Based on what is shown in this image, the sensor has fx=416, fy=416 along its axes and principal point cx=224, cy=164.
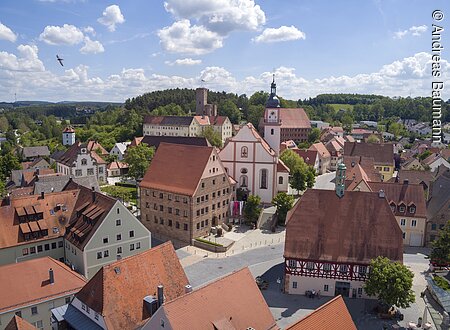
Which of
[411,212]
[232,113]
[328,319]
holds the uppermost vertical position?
[232,113]

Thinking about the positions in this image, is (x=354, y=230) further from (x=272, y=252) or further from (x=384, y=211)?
(x=272, y=252)

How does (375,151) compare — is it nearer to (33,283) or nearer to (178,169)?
(178,169)

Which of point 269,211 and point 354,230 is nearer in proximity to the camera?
point 354,230

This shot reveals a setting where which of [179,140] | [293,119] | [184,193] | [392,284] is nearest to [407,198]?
[392,284]

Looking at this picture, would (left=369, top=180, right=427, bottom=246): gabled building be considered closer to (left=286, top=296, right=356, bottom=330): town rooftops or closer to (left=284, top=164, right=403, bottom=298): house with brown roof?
(left=284, top=164, right=403, bottom=298): house with brown roof

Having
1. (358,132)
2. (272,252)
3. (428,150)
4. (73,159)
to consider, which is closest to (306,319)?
(272,252)

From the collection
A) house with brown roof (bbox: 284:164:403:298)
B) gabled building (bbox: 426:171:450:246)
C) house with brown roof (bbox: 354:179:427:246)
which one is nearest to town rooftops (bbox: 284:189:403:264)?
house with brown roof (bbox: 284:164:403:298)

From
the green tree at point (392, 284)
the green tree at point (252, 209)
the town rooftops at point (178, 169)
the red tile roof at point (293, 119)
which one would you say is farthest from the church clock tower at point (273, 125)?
the red tile roof at point (293, 119)
